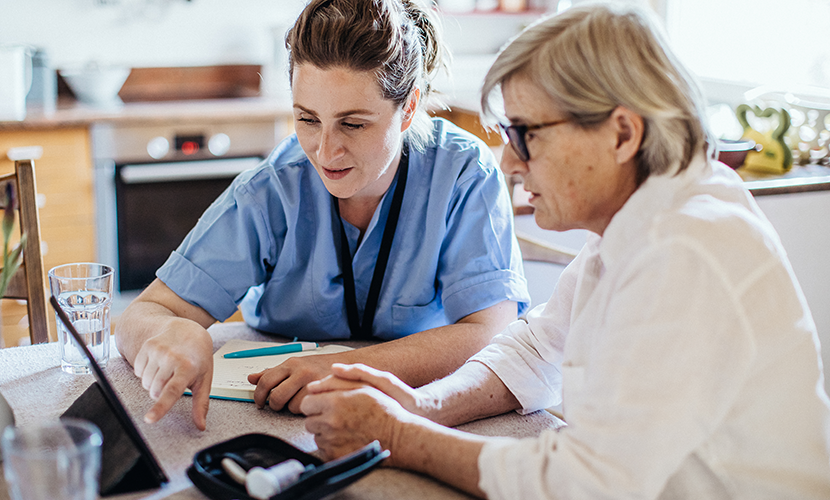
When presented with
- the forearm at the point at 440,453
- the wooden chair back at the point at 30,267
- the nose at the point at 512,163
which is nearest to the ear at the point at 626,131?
the nose at the point at 512,163

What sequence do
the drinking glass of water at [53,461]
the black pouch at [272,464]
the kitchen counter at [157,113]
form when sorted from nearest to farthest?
the drinking glass of water at [53,461], the black pouch at [272,464], the kitchen counter at [157,113]

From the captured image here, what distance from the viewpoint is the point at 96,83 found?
313 centimetres

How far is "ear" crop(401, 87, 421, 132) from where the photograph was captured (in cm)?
136

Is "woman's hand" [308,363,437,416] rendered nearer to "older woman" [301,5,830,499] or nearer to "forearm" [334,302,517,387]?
"older woman" [301,5,830,499]

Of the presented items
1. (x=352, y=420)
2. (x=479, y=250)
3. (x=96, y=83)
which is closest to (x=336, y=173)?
(x=479, y=250)

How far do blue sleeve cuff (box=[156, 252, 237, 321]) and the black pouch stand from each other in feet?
1.49

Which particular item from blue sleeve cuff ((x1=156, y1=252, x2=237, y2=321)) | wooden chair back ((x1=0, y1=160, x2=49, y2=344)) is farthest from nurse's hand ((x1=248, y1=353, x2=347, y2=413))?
wooden chair back ((x1=0, y1=160, x2=49, y2=344))

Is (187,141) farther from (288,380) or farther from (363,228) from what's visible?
(288,380)

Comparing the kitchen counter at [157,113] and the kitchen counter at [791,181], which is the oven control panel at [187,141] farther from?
the kitchen counter at [791,181]

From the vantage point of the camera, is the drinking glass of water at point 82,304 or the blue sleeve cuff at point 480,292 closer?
the drinking glass of water at point 82,304

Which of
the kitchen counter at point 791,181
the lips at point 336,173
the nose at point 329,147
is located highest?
the nose at point 329,147

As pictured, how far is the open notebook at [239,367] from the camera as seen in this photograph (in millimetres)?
1073

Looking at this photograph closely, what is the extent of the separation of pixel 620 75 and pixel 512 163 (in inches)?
7.0

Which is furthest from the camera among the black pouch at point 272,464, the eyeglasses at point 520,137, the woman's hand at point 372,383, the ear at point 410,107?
the ear at point 410,107
